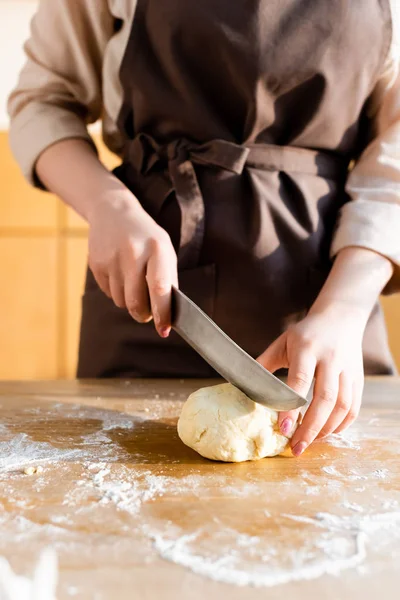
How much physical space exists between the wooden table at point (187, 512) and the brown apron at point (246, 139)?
0.18 meters

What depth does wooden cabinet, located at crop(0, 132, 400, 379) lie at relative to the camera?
2.22 m

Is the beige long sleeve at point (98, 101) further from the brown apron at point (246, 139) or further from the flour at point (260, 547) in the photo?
the flour at point (260, 547)

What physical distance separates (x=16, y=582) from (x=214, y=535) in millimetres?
139

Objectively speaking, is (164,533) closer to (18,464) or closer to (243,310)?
(18,464)

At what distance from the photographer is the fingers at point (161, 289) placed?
625mm

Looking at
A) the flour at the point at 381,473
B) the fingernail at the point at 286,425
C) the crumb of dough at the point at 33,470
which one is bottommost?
the crumb of dough at the point at 33,470

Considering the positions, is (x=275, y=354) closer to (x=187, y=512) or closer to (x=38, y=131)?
(x=187, y=512)

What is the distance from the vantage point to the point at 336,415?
0.63 meters

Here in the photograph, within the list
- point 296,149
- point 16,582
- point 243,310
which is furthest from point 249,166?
point 16,582

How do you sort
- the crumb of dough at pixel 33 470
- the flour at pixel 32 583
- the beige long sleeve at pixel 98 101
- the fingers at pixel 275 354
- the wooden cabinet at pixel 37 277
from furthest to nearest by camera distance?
1. the wooden cabinet at pixel 37 277
2. the beige long sleeve at pixel 98 101
3. the fingers at pixel 275 354
4. the crumb of dough at pixel 33 470
5. the flour at pixel 32 583

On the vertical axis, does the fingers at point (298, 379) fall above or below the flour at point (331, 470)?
above

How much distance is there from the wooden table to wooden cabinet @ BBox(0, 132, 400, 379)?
153 cm

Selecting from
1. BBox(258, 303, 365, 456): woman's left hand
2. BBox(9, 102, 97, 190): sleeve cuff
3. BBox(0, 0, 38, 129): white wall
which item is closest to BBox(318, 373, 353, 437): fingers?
BBox(258, 303, 365, 456): woman's left hand

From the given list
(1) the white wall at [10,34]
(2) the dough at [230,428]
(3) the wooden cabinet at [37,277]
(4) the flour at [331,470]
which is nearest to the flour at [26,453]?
(2) the dough at [230,428]
